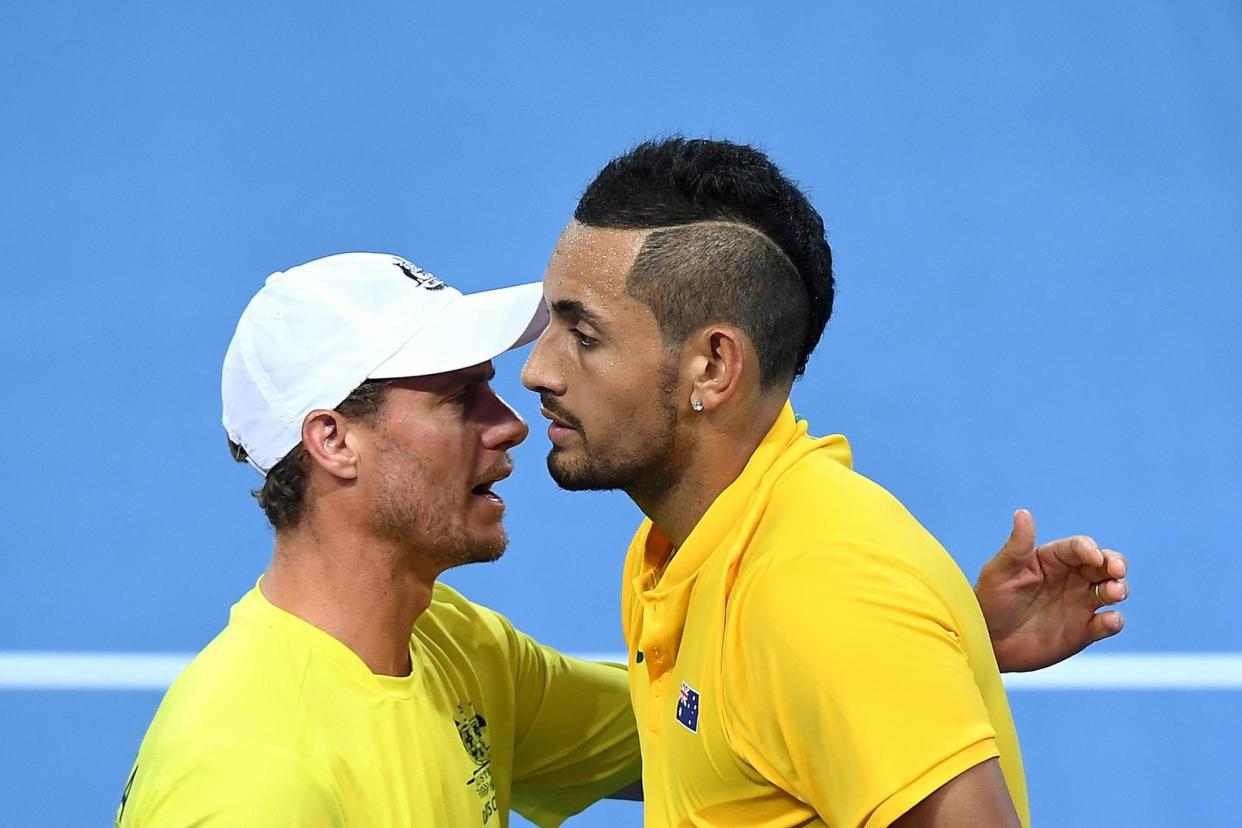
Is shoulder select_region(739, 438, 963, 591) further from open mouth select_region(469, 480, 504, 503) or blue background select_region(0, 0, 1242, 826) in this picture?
blue background select_region(0, 0, 1242, 826)

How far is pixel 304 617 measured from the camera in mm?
2553

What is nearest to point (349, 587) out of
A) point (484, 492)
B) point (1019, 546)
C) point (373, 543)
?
point (373, 543)

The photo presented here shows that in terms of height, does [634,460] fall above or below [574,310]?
below

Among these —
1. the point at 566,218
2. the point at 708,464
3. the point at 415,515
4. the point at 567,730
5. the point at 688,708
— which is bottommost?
the point at 688,708

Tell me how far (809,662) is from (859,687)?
0.07 meters

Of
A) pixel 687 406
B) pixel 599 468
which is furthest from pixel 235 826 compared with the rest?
pixel 687 406

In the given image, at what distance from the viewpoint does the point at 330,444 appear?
262 centimetres

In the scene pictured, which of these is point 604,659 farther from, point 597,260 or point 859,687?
point 859,687

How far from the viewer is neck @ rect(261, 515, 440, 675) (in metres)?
2.57

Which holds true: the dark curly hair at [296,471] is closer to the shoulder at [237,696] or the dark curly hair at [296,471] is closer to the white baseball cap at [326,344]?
the white baseball cap at [326,344]

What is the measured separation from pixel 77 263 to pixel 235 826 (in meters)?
4.07

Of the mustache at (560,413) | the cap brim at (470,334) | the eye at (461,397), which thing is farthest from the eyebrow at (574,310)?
the eye at (461,397)

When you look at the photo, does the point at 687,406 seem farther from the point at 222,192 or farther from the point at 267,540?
the point at 222,192

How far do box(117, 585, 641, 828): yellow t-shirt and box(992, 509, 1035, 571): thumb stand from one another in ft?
2.70
